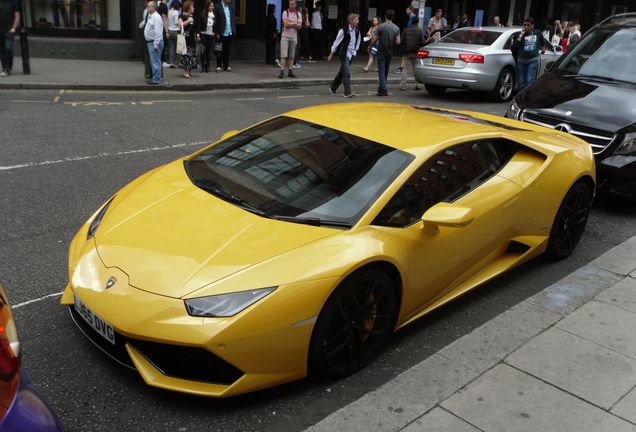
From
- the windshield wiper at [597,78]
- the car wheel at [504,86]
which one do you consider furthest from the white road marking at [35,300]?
the car wheel at [504,86]

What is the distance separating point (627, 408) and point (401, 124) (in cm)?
221

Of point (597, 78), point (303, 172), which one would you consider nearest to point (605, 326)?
point (303, 172)

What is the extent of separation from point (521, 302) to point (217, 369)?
2280 mm

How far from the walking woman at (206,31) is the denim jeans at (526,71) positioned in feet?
24.1

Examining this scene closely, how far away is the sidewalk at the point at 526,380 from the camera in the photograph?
2.91 metres

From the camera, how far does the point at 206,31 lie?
1530cm

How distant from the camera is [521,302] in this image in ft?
13.8

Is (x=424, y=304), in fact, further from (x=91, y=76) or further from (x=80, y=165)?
(x=91, y=76)

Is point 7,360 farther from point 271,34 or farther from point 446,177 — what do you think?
point 271,34

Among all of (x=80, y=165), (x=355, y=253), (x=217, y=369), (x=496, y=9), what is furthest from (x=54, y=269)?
(x=496, y=9)

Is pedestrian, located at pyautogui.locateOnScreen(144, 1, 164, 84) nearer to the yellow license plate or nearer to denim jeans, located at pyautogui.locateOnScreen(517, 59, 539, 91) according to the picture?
the yellow license plate

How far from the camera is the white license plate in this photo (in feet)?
9.75

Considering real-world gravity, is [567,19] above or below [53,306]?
above

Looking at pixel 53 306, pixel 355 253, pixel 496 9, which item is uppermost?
pixel 496 9
